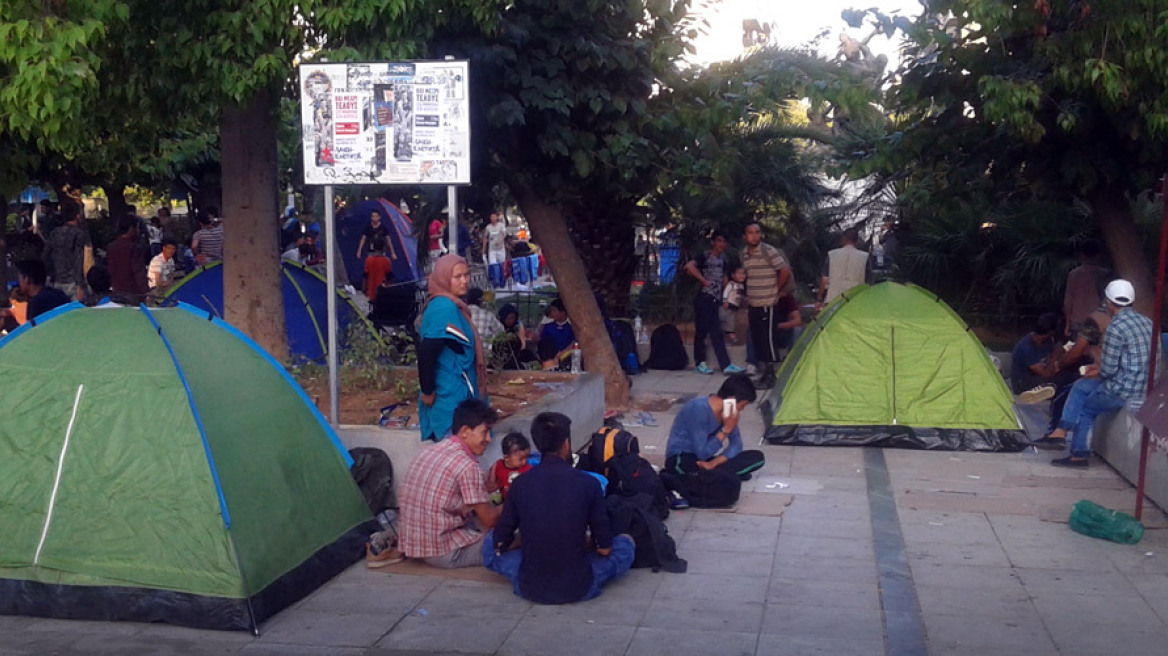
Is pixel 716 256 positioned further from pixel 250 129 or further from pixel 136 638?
pixel 136 638

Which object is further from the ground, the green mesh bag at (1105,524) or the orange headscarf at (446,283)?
the orange headscarf at (446,283)

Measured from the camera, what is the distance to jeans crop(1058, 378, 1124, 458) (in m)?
9.63

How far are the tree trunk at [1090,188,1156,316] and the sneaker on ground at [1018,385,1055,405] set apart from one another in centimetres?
145

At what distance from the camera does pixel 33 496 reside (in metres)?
6.29

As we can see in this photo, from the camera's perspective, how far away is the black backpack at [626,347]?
1423cm

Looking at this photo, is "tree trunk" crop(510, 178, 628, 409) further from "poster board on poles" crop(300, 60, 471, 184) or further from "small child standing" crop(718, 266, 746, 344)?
"poster board on poles" crop(300, 60, 471, 184)

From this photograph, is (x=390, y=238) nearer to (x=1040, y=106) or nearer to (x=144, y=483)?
(x=1040, y=106)

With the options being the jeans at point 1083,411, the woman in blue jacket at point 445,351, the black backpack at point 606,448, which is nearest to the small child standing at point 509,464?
the woman in blue jacket at point 445,351

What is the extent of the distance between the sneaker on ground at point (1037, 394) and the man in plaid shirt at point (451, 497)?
6.18 meters

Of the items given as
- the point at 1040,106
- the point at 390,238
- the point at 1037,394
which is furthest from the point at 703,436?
the point at 390,238

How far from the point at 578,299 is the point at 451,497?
5719mm

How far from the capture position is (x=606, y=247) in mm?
16438

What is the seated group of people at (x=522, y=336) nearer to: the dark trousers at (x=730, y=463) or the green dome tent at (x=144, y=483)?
the dark trousers at (x=730, y=463)

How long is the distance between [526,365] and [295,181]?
19135 millimetres
